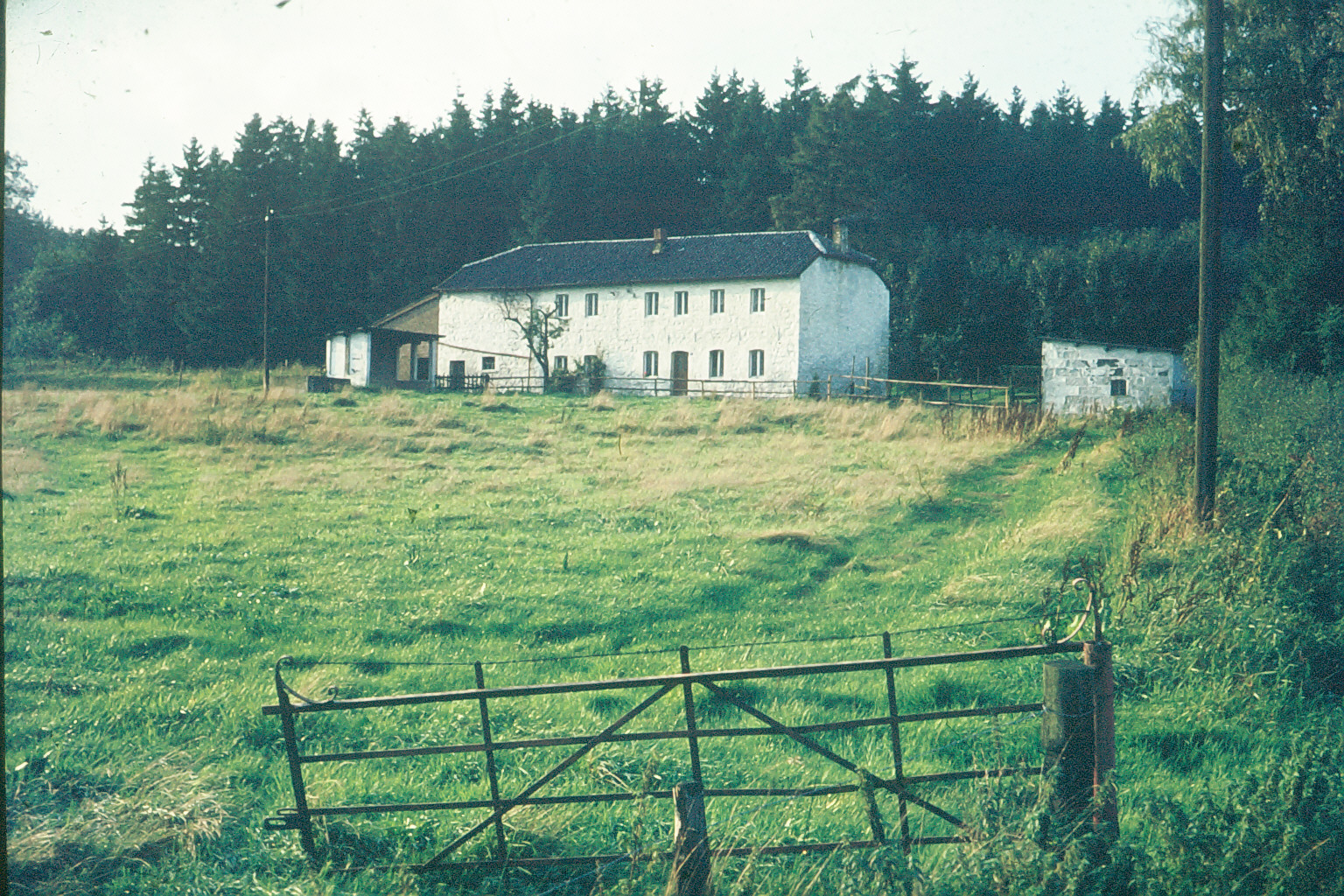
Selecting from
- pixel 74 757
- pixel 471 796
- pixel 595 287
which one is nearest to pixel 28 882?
pixel 74 757

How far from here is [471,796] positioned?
17.2 ft

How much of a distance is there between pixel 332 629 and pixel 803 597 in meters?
4.27

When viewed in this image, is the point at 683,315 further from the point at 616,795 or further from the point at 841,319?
the point at 616,795

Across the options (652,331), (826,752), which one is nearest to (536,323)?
(652,331)

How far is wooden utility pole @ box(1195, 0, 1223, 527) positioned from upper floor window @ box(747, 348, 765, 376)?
19.9 m

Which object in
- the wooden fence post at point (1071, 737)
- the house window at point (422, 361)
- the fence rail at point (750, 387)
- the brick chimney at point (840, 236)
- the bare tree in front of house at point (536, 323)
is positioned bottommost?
the wooden fence post at point (1071, 737)

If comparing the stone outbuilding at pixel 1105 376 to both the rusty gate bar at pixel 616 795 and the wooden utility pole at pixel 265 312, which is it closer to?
the wooden utility pole at pixel 265 312

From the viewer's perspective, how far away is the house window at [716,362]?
29.7m

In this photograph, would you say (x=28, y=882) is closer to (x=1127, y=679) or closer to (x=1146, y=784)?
(x=1146, y=784)

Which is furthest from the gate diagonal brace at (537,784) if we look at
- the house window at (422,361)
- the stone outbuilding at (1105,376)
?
the house window at (422,361)

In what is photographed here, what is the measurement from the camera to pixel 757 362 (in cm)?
2928

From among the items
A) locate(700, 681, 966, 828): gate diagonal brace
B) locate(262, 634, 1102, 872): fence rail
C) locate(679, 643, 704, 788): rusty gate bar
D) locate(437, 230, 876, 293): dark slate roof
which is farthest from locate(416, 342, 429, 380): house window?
locate(700, 681, 966, 828): gate diagonal brace

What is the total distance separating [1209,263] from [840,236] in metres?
12.7

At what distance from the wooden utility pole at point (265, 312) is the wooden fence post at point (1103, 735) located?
13303 millimetres
